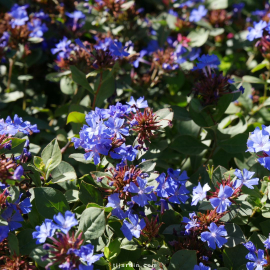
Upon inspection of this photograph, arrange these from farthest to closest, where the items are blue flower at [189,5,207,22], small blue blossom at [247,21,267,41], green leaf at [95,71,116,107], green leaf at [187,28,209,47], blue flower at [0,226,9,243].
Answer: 1. blue flower at [189,5,207,22]
2. green leaf at [187,28,209,47]
3. small blue blossom at [247,21,267,41]
4. green leaf at [95,71,116,107]
5. blue flower at [0,226,9,243]

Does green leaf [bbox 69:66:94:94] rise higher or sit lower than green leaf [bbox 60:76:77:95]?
higher

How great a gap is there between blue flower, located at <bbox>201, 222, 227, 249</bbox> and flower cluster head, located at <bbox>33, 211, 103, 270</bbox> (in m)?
0.53

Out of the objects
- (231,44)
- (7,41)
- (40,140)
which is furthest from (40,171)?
(231,44)

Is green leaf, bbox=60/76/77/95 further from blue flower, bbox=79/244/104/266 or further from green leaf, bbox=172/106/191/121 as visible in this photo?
blue flower, bbox=79/244/104/266

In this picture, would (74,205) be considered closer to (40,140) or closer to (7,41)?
(40,140)

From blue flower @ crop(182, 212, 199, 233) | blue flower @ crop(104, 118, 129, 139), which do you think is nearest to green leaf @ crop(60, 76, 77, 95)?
blue flower @ crop(104, 118, 129, 139)

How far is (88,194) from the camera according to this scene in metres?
1.71

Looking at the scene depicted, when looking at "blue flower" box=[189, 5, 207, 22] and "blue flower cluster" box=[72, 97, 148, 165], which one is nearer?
"blue flower cluster" box=[72, 97, 148, 165]

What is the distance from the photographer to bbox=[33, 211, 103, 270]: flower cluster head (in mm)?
1338

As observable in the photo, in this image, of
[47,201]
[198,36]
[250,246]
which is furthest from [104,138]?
[198,36]

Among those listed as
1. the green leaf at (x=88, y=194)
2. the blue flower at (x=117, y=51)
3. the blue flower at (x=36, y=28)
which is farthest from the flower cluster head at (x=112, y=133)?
the blue flower at (x=36, y=28)

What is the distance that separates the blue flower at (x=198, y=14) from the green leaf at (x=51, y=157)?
198 centimetres

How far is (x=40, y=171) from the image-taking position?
5.72 feet

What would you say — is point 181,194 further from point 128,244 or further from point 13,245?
point 13,245
